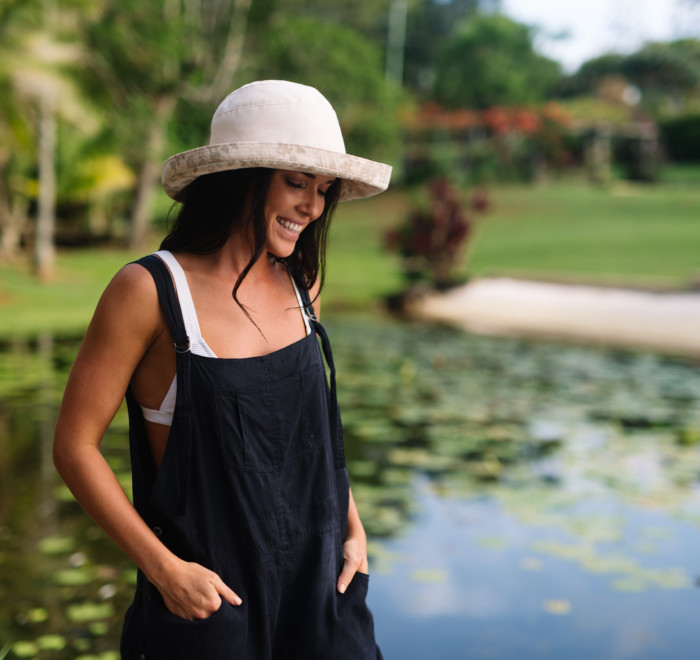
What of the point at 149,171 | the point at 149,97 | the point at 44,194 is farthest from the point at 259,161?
the point at 149,171

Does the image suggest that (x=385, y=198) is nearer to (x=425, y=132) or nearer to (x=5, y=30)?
(x=425, y=132)

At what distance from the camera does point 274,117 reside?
1450 mm

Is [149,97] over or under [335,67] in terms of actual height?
under

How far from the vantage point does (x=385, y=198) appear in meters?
27.4

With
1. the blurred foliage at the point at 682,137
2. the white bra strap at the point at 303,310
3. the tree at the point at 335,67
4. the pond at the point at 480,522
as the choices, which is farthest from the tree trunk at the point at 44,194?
the blurred foliage at the point at 682,137

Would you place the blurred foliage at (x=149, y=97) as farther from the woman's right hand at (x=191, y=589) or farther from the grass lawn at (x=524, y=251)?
the woman's right hand at (x=191, y=589)

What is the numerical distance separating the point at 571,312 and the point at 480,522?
8.01 meters

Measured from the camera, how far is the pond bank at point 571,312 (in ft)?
34.3

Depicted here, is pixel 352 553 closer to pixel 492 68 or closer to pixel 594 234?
pixel 594 234

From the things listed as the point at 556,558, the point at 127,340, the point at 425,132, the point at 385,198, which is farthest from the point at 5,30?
the point at 425,132

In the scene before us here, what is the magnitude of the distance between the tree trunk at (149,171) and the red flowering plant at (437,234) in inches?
252

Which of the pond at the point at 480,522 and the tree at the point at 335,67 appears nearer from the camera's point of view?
the pond at the point at 480,522

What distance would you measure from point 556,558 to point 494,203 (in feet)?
68.7

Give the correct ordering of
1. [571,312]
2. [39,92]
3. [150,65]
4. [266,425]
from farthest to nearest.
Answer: [150,65], [39,92], [571,312], [266,425]
